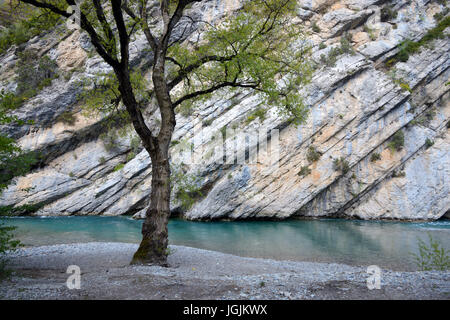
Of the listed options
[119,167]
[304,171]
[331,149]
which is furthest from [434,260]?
[119,167]

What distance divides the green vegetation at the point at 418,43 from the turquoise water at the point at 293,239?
1897cm

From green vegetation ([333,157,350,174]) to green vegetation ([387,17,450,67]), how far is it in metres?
13.7

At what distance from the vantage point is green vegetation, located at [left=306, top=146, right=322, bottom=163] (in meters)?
29.0

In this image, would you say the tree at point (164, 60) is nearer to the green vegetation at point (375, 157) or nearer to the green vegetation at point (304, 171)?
the green vegetation at point (304, 171)

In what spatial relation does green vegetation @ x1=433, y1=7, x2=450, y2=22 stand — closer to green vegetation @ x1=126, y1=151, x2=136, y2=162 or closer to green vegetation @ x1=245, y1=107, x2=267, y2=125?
green vegetation @ x1=245, y1=107, x2=267, y2=125

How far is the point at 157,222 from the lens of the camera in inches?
336

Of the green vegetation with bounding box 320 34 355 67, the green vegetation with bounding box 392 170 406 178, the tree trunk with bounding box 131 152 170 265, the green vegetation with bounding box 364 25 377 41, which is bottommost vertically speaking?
the tree trunk with bounding box 131 152 170 265

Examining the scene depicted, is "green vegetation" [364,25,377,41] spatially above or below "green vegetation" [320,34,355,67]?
above

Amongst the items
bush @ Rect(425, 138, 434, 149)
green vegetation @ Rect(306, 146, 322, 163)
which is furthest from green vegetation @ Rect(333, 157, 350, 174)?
bush @ Rect(425, 138, 434, 149)

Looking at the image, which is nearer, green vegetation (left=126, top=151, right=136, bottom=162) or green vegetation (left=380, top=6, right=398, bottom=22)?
green vegetation (left=380, top=6, right=398, bottom=22)

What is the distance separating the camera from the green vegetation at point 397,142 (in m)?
28.9

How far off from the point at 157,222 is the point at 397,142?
28.9 meters

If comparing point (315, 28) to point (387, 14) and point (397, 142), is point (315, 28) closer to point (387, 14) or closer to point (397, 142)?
point (387, 14)

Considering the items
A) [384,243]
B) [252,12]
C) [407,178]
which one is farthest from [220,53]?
[407,178]
